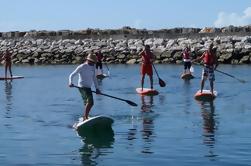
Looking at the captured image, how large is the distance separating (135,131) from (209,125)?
1.77 meters

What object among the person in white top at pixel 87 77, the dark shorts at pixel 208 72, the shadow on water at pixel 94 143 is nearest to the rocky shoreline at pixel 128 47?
the dark shorts at pixel 208 72

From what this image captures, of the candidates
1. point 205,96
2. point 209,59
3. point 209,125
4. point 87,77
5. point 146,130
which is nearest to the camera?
point 146,130

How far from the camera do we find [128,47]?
57.6m

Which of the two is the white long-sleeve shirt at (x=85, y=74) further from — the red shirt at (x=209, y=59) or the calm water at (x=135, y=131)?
the red shirt at (x=209, y=59)

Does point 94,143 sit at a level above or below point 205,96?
below

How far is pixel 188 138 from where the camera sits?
13086 millimetres

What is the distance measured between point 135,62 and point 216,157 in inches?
1570

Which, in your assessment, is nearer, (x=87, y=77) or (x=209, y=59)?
(x=87, y=77)

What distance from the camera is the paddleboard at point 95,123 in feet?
Result: 45.8

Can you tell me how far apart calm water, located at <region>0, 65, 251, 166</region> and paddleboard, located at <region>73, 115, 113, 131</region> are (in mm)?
202

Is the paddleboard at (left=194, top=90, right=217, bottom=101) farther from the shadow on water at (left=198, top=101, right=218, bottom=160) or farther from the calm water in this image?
the shadow on water at (left=198, top=101, right=218, bottom=160)

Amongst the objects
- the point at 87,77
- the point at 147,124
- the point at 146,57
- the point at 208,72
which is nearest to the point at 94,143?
the point at 87,77

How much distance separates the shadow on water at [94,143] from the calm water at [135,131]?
2cm

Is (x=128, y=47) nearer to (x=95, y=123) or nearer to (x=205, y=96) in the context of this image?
(x=205, y=96)
